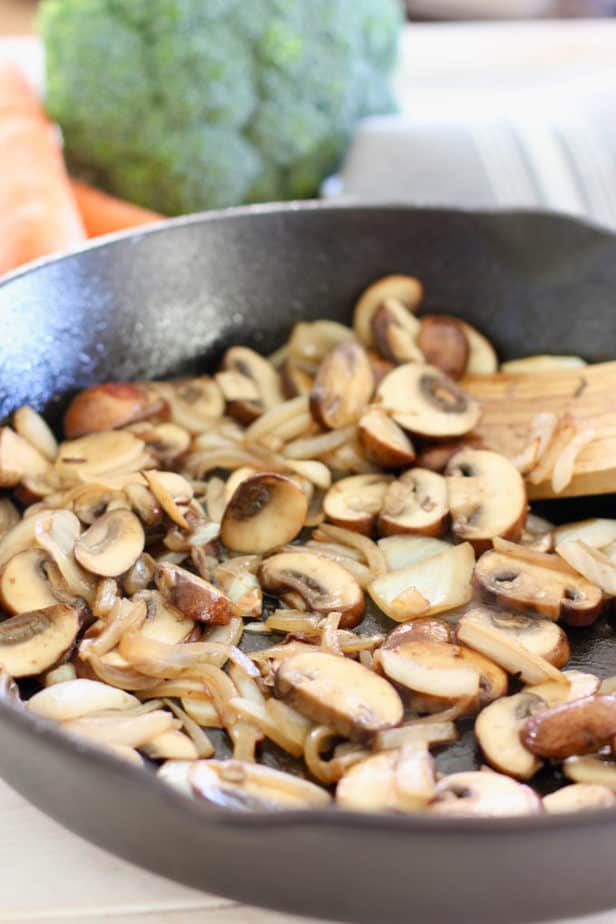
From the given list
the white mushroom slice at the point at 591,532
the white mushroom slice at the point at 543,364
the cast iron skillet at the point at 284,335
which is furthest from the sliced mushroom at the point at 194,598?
the white mushroom slice at the point at 543,364

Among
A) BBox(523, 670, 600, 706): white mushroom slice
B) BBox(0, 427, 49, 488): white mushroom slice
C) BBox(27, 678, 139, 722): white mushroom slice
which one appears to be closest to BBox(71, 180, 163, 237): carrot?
BBox(0, 427, 49, 488): white mushroom slice

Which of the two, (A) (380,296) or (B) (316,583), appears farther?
(A) (380,296)

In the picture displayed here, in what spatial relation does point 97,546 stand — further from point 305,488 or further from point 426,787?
point 426,787

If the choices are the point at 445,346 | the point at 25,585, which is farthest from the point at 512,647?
the point at 445,346

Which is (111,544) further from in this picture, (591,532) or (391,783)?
(591,532)

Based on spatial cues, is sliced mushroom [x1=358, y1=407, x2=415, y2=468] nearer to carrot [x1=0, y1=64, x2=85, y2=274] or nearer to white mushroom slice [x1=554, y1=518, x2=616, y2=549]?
white mushroom slice [x1=554, y1=518, x2=616, y2=549]
